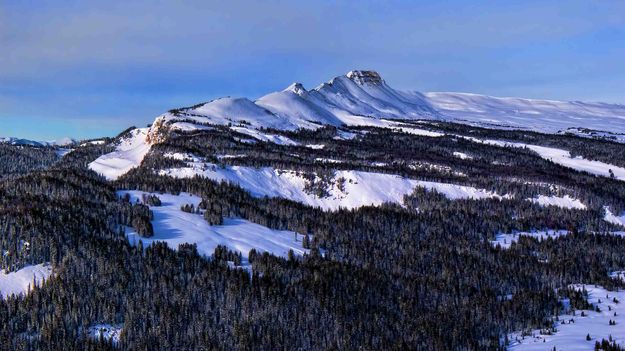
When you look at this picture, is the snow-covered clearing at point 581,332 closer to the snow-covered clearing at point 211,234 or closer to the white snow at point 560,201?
the snow-covered clearing at point 211,234

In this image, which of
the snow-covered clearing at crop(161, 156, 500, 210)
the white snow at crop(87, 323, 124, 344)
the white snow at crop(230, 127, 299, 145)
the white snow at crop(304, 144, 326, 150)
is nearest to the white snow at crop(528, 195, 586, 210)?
the snow-covered clearing at crop(161, 156, 500, 210)

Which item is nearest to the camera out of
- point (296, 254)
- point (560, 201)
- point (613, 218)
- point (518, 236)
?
point (296, 254)

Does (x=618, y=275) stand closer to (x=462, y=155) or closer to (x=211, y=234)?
(x=211, y=234)

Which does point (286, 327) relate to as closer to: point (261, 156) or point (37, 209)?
point (37, 209)

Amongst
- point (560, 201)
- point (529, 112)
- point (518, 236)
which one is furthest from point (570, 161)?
point (529, 112)

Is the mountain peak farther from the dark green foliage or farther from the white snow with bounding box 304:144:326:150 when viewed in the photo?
the dark green foliage

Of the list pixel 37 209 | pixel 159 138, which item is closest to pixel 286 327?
pixel 37 209
